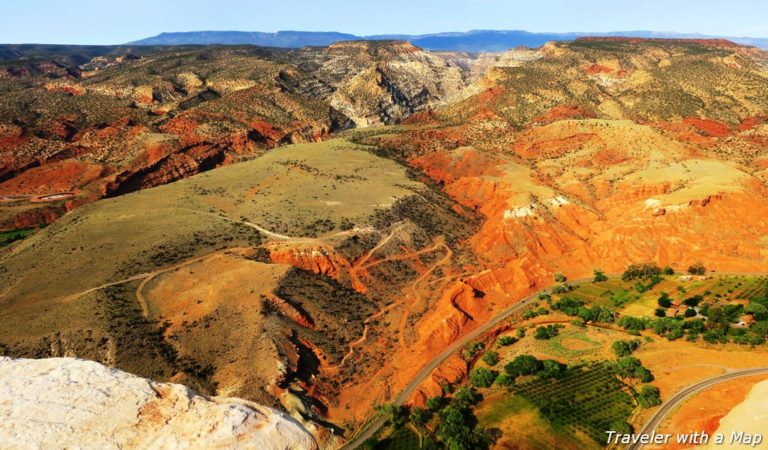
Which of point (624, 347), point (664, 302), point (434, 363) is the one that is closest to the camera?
point (624, 347)

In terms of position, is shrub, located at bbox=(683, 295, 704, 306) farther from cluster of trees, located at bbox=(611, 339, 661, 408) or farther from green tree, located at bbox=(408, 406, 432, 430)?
green tree, located at bbox=(408, 406, 432, 430)

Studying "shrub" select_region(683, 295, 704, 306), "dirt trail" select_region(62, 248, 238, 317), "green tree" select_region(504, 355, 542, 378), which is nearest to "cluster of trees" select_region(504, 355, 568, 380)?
"green tree" select_region(504, 355, 542, 378)

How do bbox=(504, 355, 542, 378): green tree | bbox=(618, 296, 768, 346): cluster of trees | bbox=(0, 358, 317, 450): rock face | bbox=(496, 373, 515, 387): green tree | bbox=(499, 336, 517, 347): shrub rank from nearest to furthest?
bbox=(0, 358, 317, 450): rock face, bbox=(496, 373, 515, 387): green tree, bbox=(504, 355, 542, 378): green tree, bbox=(618, 296, 768, 346): cluster of trees, bbox=(499, 336, 517, 347): shrub

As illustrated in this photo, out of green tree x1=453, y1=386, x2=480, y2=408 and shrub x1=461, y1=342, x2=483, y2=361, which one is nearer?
green tree x1=453, y1=386, x2=480, y2=408

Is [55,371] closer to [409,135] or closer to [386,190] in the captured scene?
[386,190]

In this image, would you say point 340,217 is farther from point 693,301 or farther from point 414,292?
point 693,301

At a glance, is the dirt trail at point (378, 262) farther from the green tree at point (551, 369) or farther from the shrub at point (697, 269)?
the shrub at point (697, 269)

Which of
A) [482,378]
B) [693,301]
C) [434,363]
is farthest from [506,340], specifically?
[693,301]
